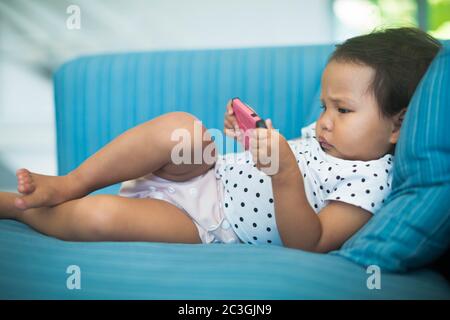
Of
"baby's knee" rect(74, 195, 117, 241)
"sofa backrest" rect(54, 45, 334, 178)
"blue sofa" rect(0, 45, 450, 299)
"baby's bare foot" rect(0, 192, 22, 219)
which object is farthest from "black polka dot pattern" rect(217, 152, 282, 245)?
"sofa backrest" rect(54, 45, 334, 178)

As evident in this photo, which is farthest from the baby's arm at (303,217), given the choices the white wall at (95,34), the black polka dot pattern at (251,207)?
the white wall at (95,34)

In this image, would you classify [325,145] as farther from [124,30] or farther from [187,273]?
[124,30]

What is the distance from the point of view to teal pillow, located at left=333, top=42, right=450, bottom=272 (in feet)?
2.76

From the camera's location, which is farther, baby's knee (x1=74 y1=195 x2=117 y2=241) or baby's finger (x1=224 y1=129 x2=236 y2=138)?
baby's finger (x1=224 y1=129 x2=236 y2=138)

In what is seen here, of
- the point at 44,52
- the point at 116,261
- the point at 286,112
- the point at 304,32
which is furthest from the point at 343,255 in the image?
the point at 44,52

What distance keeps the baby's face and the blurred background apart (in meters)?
1.58

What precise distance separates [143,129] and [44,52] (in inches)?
74.1

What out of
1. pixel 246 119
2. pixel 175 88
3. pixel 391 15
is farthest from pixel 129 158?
pixel 391 15

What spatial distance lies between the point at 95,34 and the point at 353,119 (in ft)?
6.34

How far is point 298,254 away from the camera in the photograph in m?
0.86

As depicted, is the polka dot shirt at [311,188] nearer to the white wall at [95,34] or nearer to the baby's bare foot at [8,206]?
the baby's bare foot at [8,206]

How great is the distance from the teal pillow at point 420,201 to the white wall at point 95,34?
69.0 inches

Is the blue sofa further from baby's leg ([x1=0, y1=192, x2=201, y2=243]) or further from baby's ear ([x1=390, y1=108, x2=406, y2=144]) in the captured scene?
baby's ear ([x1=390, y1=108, x2=406, y2=144])

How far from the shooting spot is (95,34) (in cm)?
271
